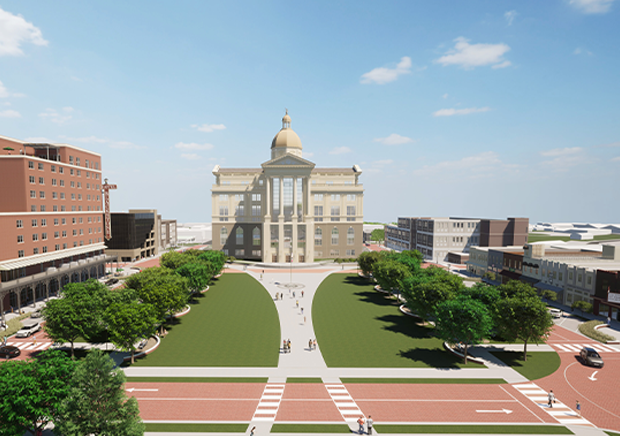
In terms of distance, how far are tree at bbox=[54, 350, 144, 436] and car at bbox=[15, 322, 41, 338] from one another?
3505 centimetres

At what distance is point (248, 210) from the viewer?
123 m

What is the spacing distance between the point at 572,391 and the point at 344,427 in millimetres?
26526

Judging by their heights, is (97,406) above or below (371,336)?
above

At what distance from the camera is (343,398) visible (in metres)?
32.2

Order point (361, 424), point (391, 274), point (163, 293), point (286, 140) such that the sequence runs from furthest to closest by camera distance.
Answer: point (286, 140) → point (391, 274) → point (163, 293) → point (361, 424)

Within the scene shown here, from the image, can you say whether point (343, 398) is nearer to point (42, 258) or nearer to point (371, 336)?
point (371, 336)

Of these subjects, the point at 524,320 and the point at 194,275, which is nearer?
the point at 524,320

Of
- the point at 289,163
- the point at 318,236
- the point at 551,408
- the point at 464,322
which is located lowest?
the point at 551,408

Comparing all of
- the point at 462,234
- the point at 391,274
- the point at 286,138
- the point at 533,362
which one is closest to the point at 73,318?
the point at 391,274

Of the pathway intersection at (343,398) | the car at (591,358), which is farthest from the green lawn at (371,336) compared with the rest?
the car at (591,358)

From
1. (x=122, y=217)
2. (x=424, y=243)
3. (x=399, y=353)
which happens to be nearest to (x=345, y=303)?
(x=399, y=353)

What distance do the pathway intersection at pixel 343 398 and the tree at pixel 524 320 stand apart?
14.6 ft

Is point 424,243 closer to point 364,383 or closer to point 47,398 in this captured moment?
point 364,383

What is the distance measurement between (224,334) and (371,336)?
23.1 metres
